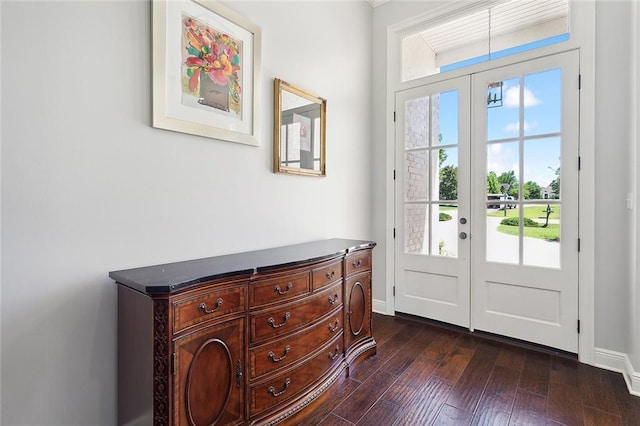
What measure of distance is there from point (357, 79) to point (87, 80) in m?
2.36

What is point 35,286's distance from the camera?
1236 millimetres

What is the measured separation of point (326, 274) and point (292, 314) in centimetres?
34

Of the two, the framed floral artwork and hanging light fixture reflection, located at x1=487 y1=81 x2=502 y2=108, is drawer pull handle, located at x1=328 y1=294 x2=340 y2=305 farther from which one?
hanging light fixture reflection, located at x1=487 y1=81 x2=502 y2=108

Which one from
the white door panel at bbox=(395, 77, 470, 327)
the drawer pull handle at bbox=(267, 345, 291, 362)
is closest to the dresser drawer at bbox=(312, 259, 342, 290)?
the drawer pull handle at bbox=(267, 345, 291, 362)

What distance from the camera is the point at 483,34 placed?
109 inches

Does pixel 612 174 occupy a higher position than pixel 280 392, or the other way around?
pixel 612 174

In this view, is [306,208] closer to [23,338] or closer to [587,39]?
[23,338]

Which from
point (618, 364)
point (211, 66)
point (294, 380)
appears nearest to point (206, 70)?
point (211, 66)

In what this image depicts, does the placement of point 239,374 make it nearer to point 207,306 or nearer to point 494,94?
point 207,306

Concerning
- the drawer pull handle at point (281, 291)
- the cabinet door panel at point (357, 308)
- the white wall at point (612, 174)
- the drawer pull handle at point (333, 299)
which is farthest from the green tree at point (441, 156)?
the drawer pull handle at point (281, 291)

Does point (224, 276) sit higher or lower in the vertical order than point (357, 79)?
lower

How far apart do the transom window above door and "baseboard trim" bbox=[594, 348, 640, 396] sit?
91.2 inches

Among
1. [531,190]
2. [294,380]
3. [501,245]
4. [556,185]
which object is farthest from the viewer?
[501,245]

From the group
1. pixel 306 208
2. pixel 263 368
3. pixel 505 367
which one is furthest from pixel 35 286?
pixel 505 367
